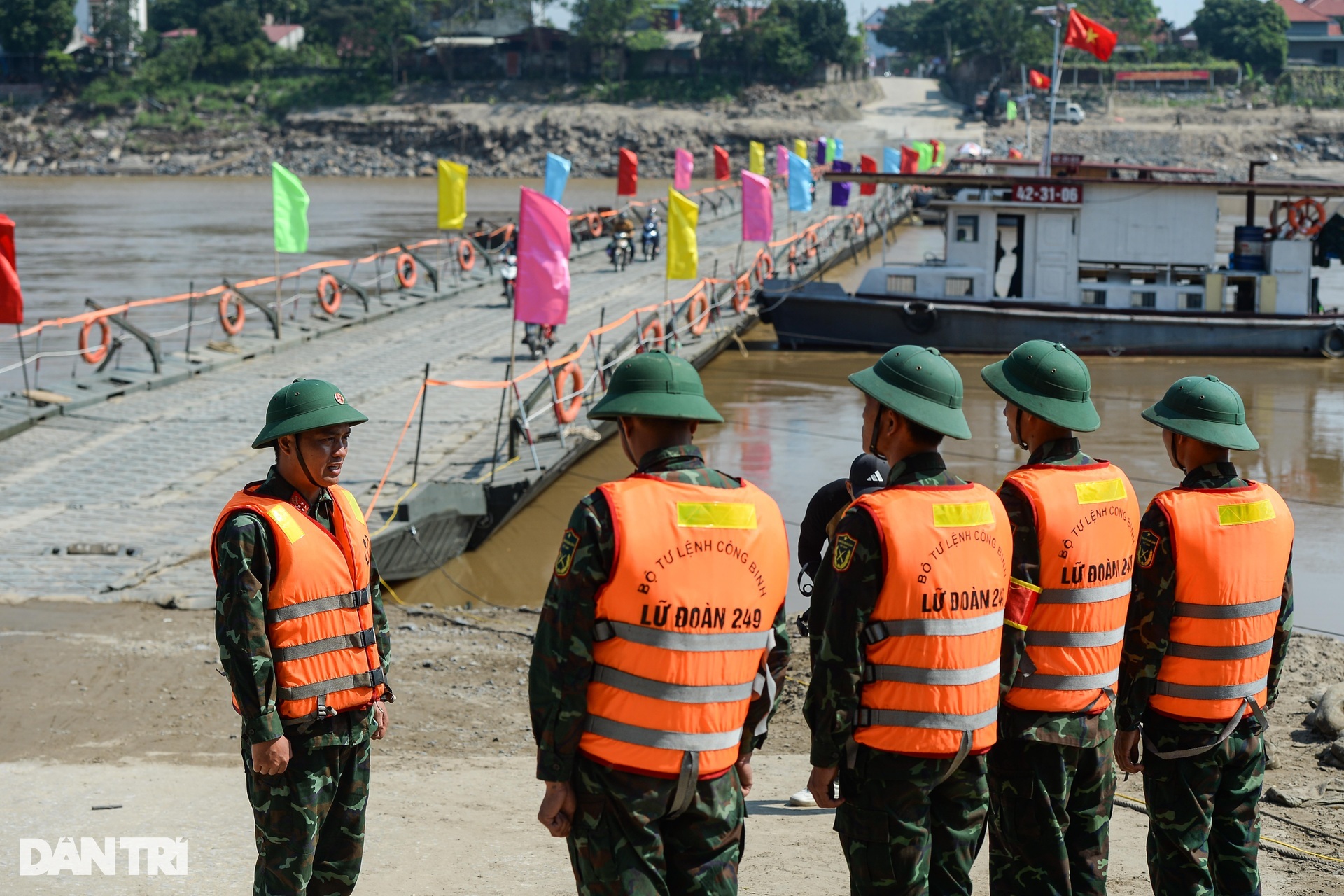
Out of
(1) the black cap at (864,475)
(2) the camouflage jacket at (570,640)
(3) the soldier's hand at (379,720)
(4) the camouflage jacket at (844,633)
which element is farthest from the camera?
(1) the black cap at (864,475)

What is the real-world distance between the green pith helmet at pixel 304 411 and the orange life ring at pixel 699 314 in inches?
725

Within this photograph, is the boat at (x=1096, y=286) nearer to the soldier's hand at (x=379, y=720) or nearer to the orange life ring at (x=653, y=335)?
the orange life ring at (x=653, y=335)

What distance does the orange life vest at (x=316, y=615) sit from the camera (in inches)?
161

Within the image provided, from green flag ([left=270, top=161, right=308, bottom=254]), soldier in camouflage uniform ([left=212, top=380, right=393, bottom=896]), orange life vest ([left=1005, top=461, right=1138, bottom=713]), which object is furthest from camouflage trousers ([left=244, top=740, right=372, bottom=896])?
green flag ([left=270, top=161, right=308, bottom=254])

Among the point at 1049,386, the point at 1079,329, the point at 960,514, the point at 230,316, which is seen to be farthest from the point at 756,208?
the point at 960,514

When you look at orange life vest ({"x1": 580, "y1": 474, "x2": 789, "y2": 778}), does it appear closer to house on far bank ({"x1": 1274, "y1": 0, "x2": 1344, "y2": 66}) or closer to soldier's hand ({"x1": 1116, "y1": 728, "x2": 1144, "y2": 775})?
soldier's hand ({"x1": 1116, "y1": 728, "x2": 1144, "y2": 775})

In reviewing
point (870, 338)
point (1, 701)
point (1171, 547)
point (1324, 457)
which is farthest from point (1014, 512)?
point (870, 338)

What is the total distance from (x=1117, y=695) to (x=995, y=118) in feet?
303

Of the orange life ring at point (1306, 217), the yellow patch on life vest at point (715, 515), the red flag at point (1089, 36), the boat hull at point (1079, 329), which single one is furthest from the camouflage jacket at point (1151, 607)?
the red flag at point (1089, 36)

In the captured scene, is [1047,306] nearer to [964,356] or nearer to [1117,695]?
[964,356]

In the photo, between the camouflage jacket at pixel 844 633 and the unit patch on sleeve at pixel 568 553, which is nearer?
the unit patch on sleeve at pixel 568 553

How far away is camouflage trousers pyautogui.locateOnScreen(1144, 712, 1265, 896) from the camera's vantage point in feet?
14.5

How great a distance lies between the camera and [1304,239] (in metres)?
24.5

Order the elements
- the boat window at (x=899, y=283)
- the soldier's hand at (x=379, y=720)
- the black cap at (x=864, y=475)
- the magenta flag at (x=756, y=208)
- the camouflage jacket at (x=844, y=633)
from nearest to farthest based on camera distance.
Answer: the camouflage jacket at (x=844, y=633)
the soldier's hand at (x=379, y=720)
the black cap at (x=864, y=475)
the magenta flag at (x=756, y=208)
the boat window at (x=899, y=283)
